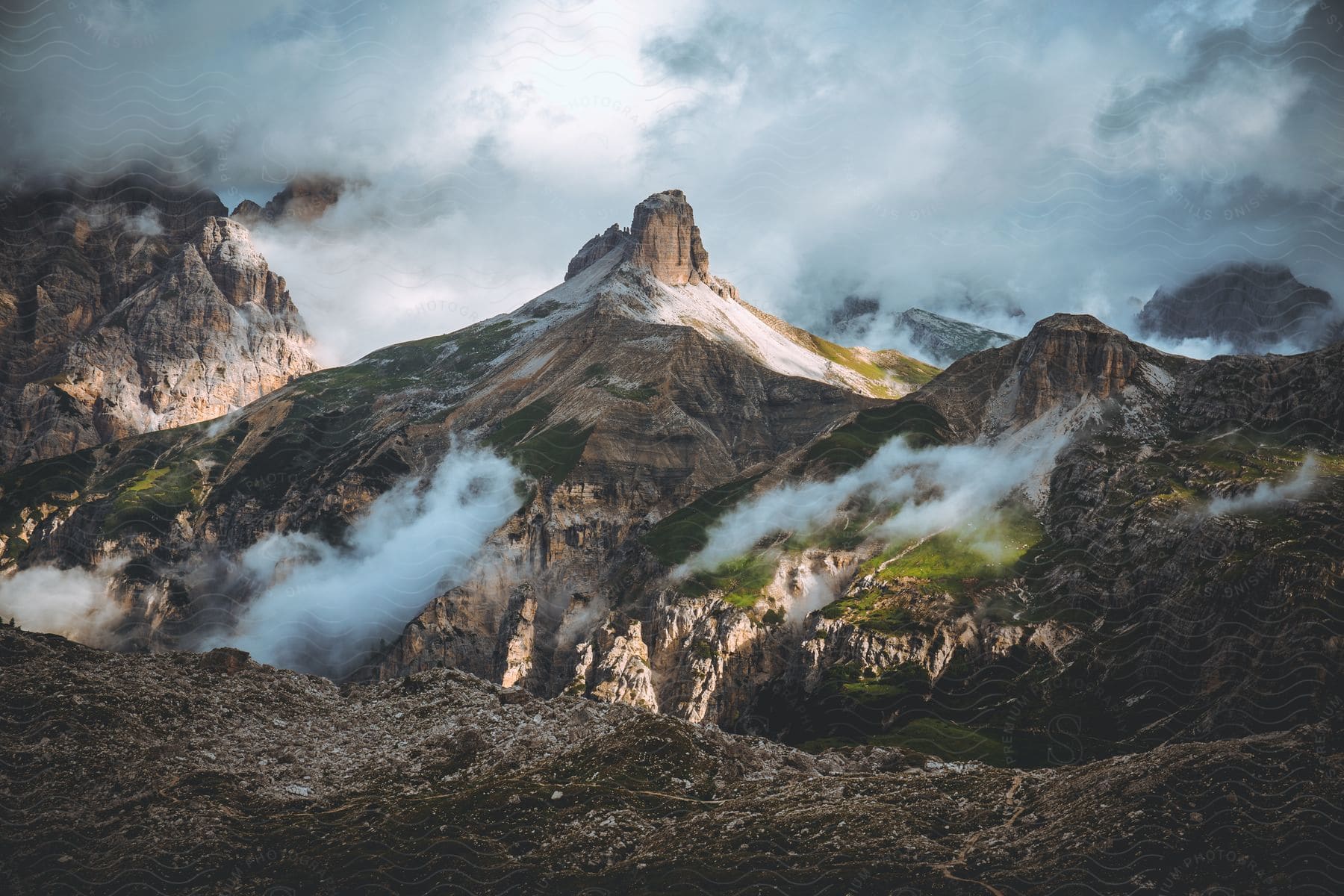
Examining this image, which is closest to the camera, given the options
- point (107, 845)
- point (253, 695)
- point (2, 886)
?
point (2, 886)

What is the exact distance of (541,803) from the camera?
111m

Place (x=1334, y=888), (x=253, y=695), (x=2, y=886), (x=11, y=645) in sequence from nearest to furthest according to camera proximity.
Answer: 1. (x=1334, y=888)
2. (x=2, y=886)
3. (x=11, y=645)
4. (x=253, y=695)

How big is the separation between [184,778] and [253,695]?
858 inches

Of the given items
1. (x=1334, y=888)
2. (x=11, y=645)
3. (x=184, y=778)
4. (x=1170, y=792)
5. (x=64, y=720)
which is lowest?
(x=1334, y=888)

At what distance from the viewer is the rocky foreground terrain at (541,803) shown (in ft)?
271

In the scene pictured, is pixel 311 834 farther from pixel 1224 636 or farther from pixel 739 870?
pixel 1224 636

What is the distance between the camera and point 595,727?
130875mm

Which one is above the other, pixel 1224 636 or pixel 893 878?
pixel 1224 636

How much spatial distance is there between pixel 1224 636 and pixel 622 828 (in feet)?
432

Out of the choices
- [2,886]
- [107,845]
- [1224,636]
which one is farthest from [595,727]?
[1224,636]

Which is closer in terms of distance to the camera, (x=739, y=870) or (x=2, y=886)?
(x=2, y=886)

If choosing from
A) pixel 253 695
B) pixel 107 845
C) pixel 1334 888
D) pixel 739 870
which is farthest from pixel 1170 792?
pixel 253 695

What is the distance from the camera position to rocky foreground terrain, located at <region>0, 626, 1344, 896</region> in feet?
271

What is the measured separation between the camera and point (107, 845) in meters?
91.4
